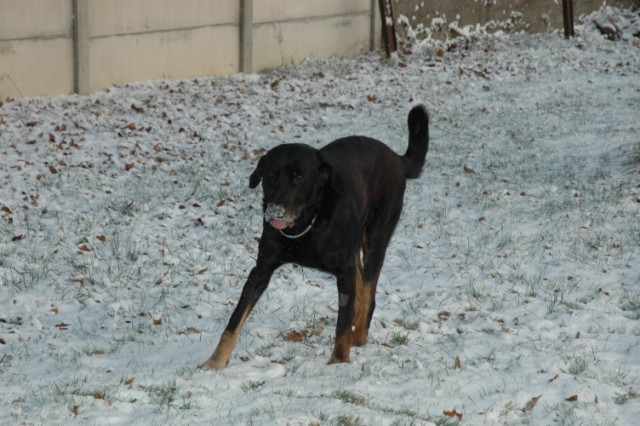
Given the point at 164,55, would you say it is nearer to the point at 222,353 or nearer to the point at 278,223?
the point at 222,353

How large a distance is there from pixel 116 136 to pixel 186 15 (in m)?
3.74

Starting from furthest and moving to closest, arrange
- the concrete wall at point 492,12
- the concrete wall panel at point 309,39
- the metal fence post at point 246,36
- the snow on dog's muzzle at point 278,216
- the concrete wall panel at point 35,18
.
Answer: the concrete wall at point 492,12 → the concrete wall panel at point 309,39 → the metal fence post at point 246,36 → the concrete wall panel at point 35,18 → the snow on dog's muzzle at point 278,216

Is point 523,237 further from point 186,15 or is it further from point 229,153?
point 186,15

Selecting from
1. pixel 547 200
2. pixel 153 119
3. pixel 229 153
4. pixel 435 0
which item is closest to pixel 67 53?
pixel 153 119

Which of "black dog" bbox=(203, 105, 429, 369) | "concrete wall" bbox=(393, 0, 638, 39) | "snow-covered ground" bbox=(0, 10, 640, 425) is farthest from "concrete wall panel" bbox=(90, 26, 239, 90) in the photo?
"black dog" bbox=(203, 105, 429, 369)

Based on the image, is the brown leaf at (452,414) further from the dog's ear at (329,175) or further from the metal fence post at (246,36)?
the metal fence post at (246,36)

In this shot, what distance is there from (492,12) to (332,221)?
625 inches

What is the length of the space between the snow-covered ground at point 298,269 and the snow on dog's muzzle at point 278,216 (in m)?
0.86

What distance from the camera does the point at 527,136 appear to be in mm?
12719

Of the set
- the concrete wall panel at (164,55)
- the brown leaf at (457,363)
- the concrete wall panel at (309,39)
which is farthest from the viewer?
the concrete wall panel at (309,39)

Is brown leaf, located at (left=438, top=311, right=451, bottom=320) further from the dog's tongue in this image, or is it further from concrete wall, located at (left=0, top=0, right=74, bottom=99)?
concrete wall, located at (left=0, top=0, right=74, bottom=99)

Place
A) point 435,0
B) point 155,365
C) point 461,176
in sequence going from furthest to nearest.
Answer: point 435,0 → point 461,176 → point 155,365

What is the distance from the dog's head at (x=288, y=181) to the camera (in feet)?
16.9

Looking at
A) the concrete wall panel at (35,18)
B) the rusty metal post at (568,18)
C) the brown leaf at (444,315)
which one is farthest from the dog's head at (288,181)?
the rusty metal post at (568,18)
